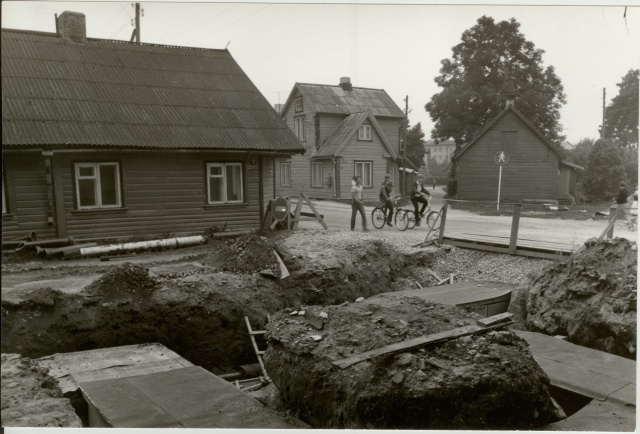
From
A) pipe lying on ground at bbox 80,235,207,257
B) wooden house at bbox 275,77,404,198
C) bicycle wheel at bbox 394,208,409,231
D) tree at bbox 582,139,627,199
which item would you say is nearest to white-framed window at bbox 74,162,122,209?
pipe lying on ground at bbox 80,235,207,257

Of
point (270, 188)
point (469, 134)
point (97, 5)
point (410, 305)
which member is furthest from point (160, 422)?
point (270, 188)

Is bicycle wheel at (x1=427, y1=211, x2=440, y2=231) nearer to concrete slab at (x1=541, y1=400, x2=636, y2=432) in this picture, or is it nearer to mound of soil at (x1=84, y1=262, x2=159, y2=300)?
mound of soil at (x1=84, y1=262, x2=159, y2=300)

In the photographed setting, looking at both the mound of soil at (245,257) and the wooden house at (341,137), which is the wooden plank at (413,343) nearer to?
the wooden house at (341,137)

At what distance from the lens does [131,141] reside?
10094mm

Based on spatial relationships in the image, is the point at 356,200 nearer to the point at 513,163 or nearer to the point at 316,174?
the point at 316,174

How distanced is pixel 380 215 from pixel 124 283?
6.00 m

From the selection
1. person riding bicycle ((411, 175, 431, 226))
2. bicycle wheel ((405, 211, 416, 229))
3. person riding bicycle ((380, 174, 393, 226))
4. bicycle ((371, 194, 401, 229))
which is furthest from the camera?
bicycle wheel ((405, 211, 416, 229))

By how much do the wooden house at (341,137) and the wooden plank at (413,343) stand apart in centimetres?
299

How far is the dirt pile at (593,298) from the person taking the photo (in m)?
6.18

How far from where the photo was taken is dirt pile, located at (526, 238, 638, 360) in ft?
20.3

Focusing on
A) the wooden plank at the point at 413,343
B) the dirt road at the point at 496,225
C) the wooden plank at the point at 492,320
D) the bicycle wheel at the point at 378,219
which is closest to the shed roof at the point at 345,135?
the dirt road at the point at 496,225

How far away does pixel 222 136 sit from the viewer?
36.5 feet

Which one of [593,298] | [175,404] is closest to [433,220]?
[593,298]

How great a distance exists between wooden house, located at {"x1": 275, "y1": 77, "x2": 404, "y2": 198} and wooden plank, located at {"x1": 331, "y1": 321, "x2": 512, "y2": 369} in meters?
2.99
